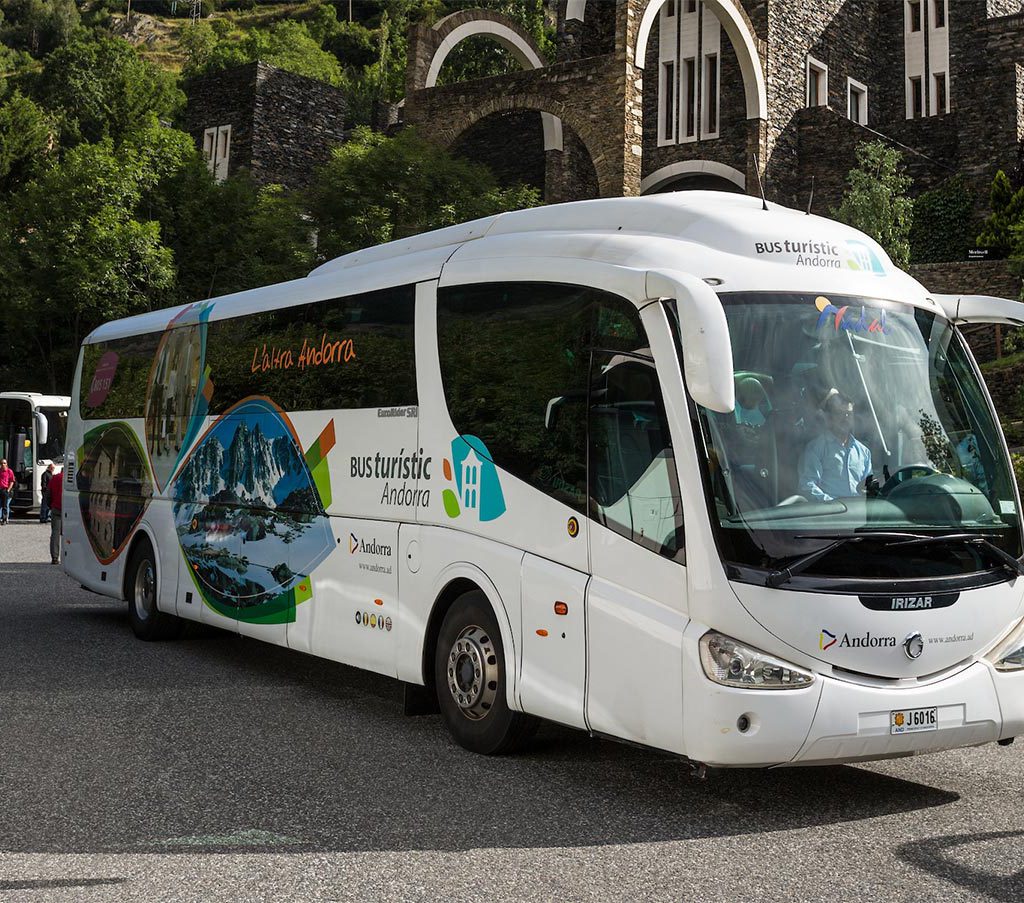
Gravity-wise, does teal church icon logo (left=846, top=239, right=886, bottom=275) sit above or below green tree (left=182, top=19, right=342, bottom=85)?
below

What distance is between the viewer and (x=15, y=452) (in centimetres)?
3481

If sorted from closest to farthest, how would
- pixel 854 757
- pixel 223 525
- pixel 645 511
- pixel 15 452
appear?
pixel 854 757, pixel 645 511, pixel 223 525, pixel 15 452

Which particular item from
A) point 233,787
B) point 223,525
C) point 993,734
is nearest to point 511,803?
point 233,787

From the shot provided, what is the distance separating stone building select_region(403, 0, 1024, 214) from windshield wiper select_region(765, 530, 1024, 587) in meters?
24.9

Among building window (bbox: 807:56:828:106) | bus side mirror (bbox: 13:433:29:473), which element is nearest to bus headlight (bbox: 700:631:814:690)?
bus side mirror (bbox: 13:433:29:473)

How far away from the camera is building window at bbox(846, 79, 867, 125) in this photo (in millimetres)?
43031

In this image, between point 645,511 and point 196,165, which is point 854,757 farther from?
point 196,165

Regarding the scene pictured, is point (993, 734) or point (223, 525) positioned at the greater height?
point (223, 525)

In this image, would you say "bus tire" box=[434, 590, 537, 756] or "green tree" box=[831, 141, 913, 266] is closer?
"bus tire" box=[434, 590, 537, 756]

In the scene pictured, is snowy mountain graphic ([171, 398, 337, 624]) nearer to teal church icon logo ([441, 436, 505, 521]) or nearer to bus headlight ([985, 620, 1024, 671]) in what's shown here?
teal church icon logo ([441, 436, 505, 521])

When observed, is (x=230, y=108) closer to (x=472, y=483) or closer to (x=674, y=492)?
(x=472, y=483)

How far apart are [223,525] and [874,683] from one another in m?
6.07

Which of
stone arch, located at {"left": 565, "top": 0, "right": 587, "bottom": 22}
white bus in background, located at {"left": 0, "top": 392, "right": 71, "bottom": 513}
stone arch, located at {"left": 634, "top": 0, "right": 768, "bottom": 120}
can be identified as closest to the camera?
stone arch, located at {"left": 634, "top": 0, "right": 768, "bottom": 120}

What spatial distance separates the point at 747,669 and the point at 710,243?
2.25 m
